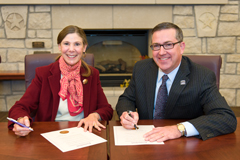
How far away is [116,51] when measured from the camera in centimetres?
386

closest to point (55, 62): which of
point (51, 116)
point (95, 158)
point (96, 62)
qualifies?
point (51, 116)

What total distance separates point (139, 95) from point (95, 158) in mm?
776

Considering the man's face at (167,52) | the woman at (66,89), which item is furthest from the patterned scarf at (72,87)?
the man's face at (167,52)

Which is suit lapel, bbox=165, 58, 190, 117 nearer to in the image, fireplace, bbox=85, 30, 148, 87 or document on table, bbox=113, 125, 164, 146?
document on table, bbox=113, 125, 164, 146

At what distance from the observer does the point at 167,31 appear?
1.40 meters

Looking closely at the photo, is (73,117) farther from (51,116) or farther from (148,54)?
(148,54)

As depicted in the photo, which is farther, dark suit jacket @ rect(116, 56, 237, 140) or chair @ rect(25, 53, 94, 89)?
chair @ rect(25, 53, 94, 89)

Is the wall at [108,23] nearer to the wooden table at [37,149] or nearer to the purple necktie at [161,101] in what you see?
the purple necktie at [161,101]

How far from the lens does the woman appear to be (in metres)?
1.53

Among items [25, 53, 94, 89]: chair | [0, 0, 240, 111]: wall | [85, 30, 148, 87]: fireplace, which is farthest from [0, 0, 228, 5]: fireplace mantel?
[25, 53, 94, 89]: chair

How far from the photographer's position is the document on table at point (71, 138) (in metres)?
0.94

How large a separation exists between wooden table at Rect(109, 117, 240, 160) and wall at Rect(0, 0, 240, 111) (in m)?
2.43

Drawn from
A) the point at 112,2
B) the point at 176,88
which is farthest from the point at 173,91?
the point at 112,2

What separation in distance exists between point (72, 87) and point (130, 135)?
2.22 ft
